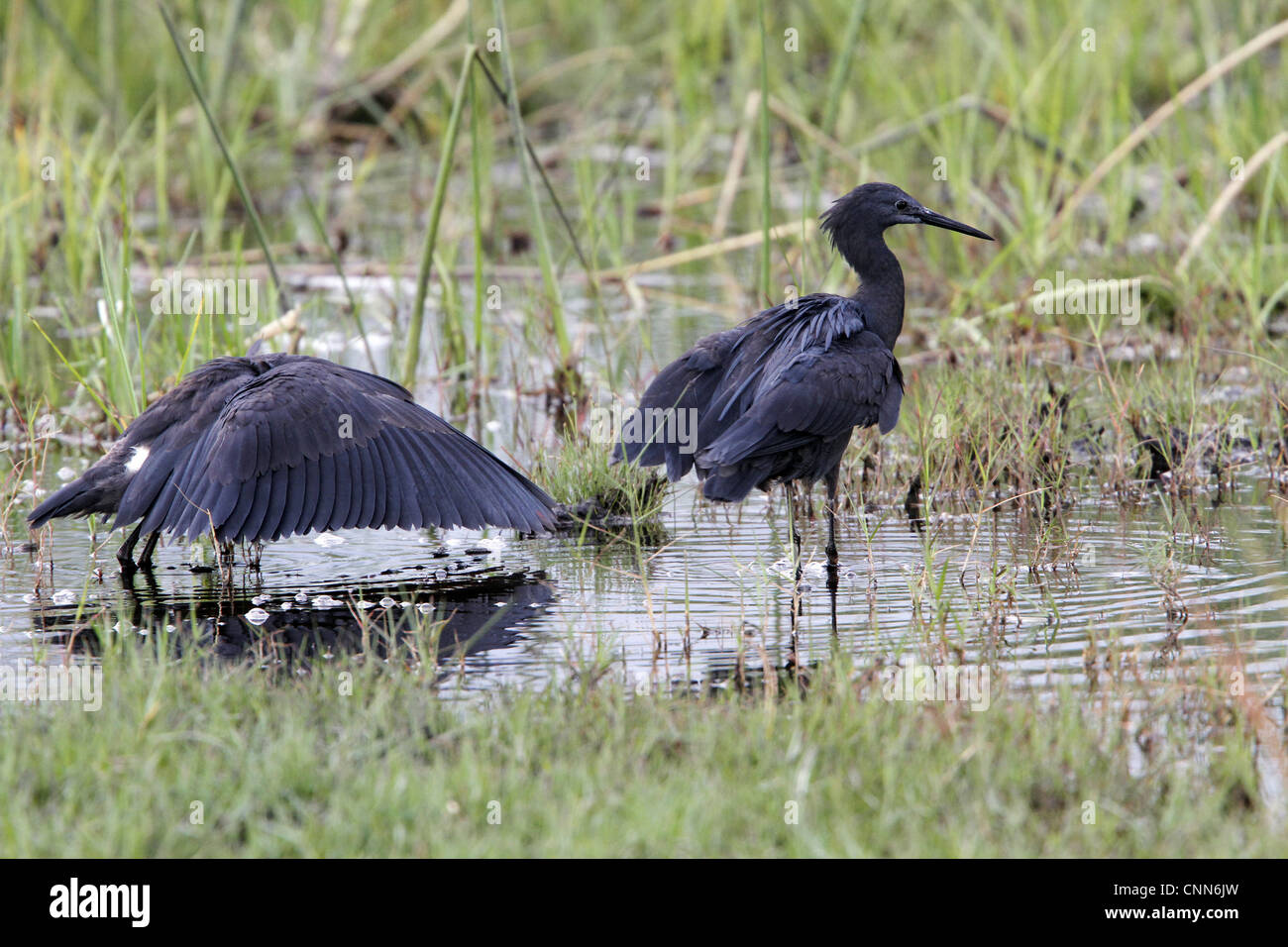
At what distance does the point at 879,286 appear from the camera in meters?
6.15

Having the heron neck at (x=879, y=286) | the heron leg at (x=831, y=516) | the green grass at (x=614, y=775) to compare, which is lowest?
the green grass at (x=614, y=775)

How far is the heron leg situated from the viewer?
18.3 ft

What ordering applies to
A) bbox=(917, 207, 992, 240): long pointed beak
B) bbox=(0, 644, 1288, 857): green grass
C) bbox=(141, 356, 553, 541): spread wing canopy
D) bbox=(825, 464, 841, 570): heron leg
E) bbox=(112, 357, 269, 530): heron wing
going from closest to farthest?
bbox=(0, 644, 1288, 857): green grass
bbox=(141, 356, 553, 541): spread wing canopy
bbox=(112, 357, 269, 530): heron wing
bbox=(825, 464, 841, 570): heron leg
bbox=(917, 207, 992, 240): long pointed beak

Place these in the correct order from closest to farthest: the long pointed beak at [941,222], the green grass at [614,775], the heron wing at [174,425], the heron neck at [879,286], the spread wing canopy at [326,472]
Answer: the green grass at [614,775] → the spread wing canopy at [326,472] → the heron wing at [174,425] → the heron neck at [879,286] → the long pointed beak at [941,222]

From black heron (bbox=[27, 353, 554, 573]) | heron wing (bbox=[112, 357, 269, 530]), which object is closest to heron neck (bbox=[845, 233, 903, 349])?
black heron (bbox=[27, 353, 554, 573])

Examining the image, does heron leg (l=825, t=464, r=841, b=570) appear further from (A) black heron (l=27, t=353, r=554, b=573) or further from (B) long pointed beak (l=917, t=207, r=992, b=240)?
(B) long pointed beak (l=917, t=207, r=992, b=240)

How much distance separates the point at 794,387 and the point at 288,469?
1.70m

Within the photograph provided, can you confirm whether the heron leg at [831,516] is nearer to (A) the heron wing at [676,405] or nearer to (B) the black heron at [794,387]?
(B) the black heron at [794,387]

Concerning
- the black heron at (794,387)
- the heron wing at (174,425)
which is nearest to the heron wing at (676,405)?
the black heron at (794,387)

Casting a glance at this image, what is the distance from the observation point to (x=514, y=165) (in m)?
13.9

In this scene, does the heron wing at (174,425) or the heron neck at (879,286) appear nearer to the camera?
the heron wing at (174,425)

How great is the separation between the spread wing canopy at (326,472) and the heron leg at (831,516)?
99 centimetres

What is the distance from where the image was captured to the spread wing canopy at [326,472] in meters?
5.12
